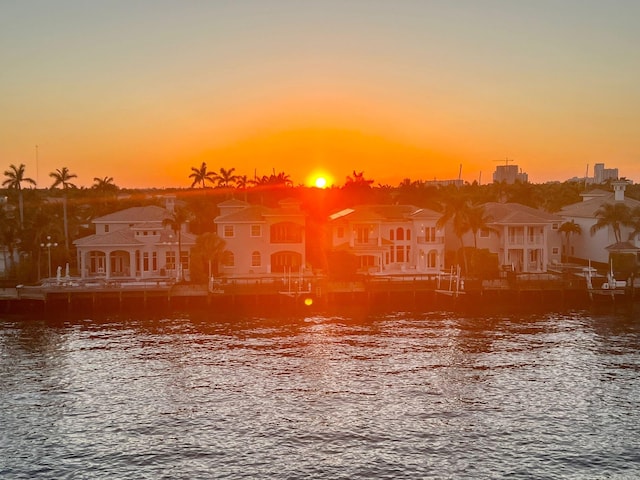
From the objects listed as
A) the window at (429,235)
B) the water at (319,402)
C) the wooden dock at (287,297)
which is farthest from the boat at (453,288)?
the water at (319,402)

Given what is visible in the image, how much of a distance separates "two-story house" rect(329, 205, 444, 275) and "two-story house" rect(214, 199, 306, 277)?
5.17m

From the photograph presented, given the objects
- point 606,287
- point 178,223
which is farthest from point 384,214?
point 606,287

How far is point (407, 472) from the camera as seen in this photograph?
95.2 ft

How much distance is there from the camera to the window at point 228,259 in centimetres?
7962

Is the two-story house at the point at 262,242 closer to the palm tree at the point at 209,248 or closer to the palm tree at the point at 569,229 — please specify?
the palm tree at the point at 209,248

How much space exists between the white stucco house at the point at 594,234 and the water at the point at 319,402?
31291mm

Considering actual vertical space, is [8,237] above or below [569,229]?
below

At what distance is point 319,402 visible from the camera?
1487 inches

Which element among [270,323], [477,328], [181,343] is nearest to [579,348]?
[477,328]

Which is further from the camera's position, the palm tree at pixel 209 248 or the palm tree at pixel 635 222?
the palm tree at pixel 635 222

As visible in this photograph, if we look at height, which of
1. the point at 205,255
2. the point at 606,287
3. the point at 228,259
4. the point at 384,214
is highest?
the point at 384,214

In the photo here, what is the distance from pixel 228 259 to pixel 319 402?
43.9m

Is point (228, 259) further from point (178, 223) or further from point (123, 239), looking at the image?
point (123, 239)

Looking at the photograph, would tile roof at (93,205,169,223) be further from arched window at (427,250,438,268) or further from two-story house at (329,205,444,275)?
arched window at (427,250,438,268)
